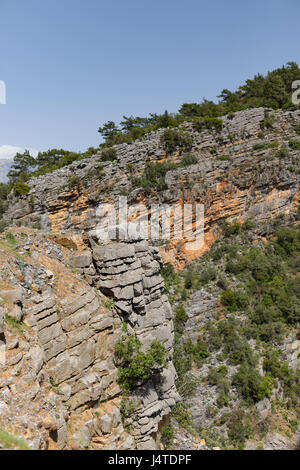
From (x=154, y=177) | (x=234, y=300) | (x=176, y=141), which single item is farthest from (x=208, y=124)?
(x=234, y=300)

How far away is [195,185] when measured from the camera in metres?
25.3

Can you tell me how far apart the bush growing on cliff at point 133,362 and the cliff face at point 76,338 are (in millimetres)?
238

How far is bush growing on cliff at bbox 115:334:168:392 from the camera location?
31.8 feet

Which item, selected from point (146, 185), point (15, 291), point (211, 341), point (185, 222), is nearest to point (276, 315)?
point (211, 341)

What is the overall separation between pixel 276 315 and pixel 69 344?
1567 cm

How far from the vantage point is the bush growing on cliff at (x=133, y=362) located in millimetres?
9680

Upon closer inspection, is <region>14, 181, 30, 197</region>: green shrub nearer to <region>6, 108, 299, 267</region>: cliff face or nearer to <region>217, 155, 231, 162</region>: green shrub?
<region>6, 108, 299, 267</region>: cliff face

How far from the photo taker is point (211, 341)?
18.4 m

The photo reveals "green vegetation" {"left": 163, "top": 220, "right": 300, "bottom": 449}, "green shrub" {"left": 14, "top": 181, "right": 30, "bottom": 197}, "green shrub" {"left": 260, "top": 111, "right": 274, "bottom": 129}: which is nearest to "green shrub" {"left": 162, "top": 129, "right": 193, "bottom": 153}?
"green shrub" {"left": 260, "top": 111, "right": 274, "bottom": 129}

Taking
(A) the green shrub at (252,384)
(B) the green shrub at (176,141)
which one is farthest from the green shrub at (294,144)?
(A) the green shrub at (252,384)

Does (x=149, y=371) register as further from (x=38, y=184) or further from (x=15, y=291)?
(x=38, y=184)

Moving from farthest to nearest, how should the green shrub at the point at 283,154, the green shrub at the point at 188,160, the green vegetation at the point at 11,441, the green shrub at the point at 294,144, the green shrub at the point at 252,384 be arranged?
1. the green shrub at the point at 188,160
2. the green shrub at the point at 294,144
3. the green shrub at the point at 283,154
4. the green shrub at the point at 252,384
5. the green vegetation at the point at 11,441

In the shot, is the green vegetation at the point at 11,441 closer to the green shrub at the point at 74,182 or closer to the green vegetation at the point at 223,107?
the green shrub at the point at 74,182
